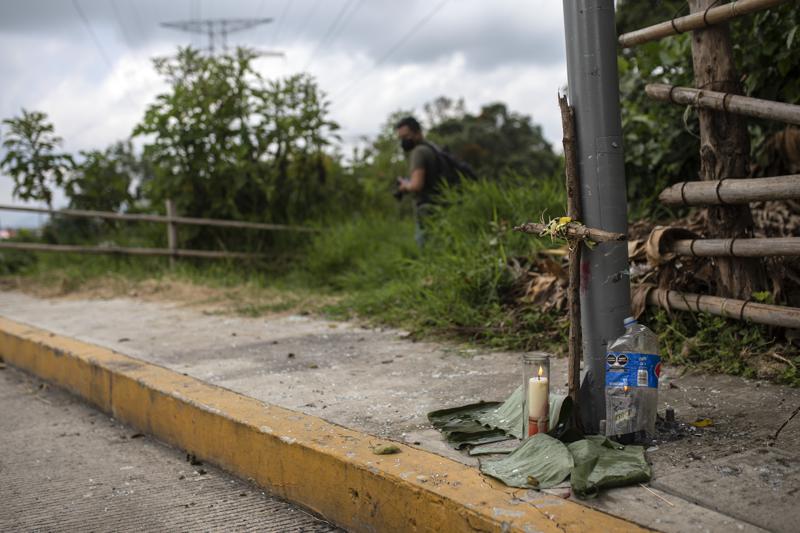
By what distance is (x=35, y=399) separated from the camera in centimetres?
441

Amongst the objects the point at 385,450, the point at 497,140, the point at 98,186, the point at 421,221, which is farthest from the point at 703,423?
the point at 497,140

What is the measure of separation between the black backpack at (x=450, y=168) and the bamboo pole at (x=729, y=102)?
12.5 feet

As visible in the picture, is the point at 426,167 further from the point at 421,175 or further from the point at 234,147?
the point at 234,147

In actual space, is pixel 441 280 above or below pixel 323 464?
above

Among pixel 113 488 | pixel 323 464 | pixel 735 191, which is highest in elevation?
pixel 735 191

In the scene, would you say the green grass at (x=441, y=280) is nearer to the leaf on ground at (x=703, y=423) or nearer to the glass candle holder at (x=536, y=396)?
the leaf on ground at (x=703, y=423)

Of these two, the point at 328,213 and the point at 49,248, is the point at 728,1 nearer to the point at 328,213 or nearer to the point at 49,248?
the point at 328,213

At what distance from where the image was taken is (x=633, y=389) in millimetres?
2318

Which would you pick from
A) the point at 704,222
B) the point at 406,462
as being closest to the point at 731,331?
the point at 704,222

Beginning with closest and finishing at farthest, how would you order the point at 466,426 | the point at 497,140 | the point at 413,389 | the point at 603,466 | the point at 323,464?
the point at 603,466 → the point at 323,464 → the point at 466,426 → the point at 413,389 → the point at 497,140

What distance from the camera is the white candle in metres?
2.35

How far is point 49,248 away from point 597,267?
8.58 m

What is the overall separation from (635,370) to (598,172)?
627 millimetres

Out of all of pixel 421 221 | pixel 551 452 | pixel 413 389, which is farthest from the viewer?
pixel 421 221
